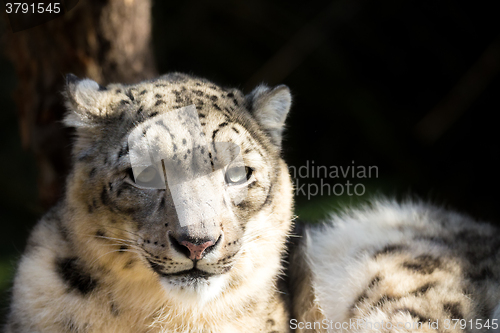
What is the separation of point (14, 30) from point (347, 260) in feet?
10.0

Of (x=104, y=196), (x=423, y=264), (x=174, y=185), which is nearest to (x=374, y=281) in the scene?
(x=423, y=264)

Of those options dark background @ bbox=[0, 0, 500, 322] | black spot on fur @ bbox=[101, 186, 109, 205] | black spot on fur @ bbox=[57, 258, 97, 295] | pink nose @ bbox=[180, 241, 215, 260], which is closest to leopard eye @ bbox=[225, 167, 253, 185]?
pink nose @ bbox=[180, 241, 215, 260]

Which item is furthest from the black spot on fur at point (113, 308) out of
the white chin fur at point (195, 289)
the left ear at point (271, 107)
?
the left ear at point (271, 107)

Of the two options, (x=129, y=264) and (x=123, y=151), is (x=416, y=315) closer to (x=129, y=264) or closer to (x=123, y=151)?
(x=129, y=264)

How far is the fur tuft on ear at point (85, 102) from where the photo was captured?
2396 mm

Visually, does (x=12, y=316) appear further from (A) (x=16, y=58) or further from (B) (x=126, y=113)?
(A) (x=16, y=58)

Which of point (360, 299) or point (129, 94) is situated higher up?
point (129, 94)

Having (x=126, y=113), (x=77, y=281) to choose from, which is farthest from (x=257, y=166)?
(x=77, y=281)

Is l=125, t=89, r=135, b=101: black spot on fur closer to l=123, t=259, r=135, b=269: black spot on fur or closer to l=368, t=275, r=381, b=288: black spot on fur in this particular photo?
l=123, t=259, r=135, b=269: black spot on fur

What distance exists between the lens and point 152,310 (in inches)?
97.9

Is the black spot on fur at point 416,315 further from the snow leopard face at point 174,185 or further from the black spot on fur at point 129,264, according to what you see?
the black spot on fur at point 129,264

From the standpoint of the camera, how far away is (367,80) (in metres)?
5.97

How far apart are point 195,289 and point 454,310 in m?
1.35

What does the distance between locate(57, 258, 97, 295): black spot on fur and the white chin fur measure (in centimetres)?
46
